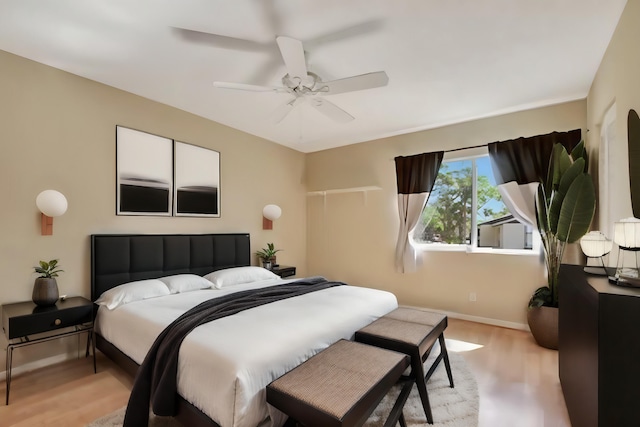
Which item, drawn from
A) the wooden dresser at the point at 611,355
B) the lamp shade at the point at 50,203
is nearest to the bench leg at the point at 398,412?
the wooden dresser at the point at 611,355

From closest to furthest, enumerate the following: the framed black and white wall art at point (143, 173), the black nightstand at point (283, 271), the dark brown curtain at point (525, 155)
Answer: the framed black and white wall art at point (143, 173)
the dark brown curtain at point (525, 155)
the black nightstand at point (283, 271)

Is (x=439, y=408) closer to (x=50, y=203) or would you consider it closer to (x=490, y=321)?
(x=490, y=321)

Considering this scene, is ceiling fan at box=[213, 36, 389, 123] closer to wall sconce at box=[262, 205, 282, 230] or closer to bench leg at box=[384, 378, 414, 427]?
wall sconce at box=[262, 205, 282, 230]

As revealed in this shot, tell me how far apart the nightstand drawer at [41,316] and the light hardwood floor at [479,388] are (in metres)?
0.46

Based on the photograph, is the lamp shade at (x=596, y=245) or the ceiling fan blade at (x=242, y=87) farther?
the ceiling fan blade at (x=242, y=87)

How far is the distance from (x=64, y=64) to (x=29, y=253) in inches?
65.1

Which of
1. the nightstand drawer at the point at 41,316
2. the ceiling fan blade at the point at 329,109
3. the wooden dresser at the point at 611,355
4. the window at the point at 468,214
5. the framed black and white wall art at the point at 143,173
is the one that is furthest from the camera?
the window at the point at 468,214

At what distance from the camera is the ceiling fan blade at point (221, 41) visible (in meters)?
2.21

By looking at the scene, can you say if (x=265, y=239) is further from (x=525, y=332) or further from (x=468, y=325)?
(x=525, y=332)

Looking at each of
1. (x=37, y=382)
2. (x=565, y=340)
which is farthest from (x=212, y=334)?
(x=565, y=340)

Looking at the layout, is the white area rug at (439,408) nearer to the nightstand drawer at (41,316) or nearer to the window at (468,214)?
the nightstand drawer at (41,316)

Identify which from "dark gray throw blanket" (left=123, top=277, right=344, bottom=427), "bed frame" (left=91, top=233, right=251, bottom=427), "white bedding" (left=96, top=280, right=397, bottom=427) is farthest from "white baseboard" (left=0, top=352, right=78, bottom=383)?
"dark gray throw blanket" (left=123, top=277, right=344, bottom=427)

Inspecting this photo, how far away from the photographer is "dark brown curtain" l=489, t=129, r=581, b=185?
3299 millimetres

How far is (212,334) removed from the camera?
180cm
